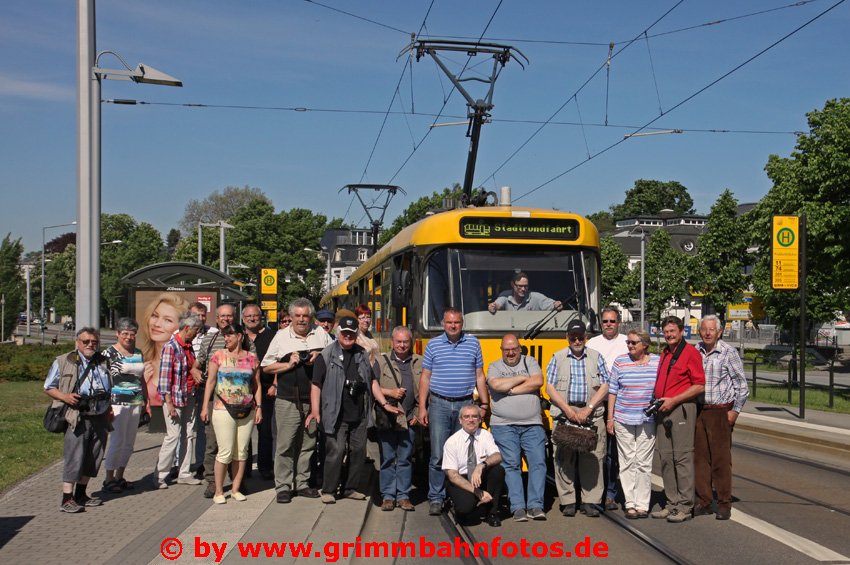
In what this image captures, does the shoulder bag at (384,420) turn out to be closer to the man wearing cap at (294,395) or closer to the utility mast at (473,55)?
the man wearing cap at (294,395)

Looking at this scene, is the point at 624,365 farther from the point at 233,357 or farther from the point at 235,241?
the point at 235,241

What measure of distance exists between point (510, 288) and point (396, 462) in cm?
265

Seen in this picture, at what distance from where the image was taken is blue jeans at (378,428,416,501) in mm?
8953

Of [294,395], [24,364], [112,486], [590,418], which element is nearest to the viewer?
[590,418]

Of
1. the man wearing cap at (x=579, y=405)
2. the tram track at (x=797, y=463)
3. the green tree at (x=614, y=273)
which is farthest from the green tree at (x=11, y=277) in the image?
the man wearing cap at (x=579, y=405)

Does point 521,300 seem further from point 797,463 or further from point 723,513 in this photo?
point 797,463

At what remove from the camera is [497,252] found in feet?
35.6

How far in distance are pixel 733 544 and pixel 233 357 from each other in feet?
15.7

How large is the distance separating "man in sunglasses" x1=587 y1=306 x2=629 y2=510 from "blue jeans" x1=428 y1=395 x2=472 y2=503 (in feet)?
4.90

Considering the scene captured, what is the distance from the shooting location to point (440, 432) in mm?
8781

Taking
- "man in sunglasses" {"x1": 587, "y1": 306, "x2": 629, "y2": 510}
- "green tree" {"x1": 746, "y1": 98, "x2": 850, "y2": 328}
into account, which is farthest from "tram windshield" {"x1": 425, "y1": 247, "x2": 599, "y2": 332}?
"green tree" {"x1": 746, "y1": 98, "x2": 850, "y2": 328}

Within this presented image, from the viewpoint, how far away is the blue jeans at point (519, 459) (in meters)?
8.53

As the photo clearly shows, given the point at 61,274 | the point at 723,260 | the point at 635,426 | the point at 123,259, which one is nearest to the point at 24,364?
the point at 635,426

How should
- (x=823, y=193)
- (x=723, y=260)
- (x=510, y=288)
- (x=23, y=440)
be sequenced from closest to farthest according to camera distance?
(x=510, y=288) → (x=23, y=440) → (x=823, y=193) → (x=723, y=260)
